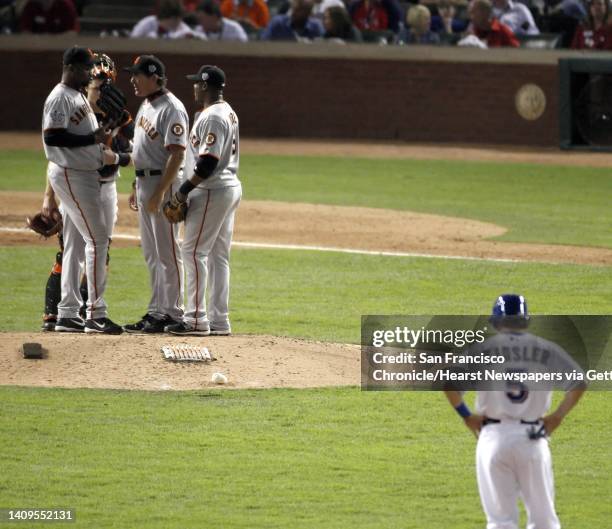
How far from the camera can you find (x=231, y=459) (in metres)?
7.71

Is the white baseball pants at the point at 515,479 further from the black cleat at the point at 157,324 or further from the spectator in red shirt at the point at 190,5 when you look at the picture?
the spectator in red shirt at the point at 190,5

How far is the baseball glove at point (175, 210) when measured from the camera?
31.5ft

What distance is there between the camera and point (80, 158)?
964 centimetres

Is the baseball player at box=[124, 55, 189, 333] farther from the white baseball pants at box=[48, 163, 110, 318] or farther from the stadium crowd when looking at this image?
the stadium crowd

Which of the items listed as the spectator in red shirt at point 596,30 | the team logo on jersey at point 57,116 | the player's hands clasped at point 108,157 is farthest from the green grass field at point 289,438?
the spectator in red shirt at point 596,30

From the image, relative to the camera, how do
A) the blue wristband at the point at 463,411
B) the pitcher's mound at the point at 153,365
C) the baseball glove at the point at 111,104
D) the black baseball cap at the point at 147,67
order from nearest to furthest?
1. the blue wristband at the point at 463,411
2. the pitcher's mound at the point at 153,365
3. the black baseball cap at the point at 147,67
4. the baseball glove at the point at 111,104

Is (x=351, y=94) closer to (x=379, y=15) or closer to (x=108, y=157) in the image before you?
(x=379, y=15)

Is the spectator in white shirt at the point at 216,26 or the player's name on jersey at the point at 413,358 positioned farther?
the spectator in white shirt at the point at 216,26

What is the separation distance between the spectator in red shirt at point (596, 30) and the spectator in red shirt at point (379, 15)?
3.02 m

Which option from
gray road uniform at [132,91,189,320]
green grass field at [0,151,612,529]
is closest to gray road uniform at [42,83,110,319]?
gray road uniform at [132,91,189,320]

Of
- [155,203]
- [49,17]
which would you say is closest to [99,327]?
[155,203]

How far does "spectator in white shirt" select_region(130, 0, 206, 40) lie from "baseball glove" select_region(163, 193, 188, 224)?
45.4 ft

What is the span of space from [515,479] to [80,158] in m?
4.89

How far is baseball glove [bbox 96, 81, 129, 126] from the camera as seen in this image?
979cm
